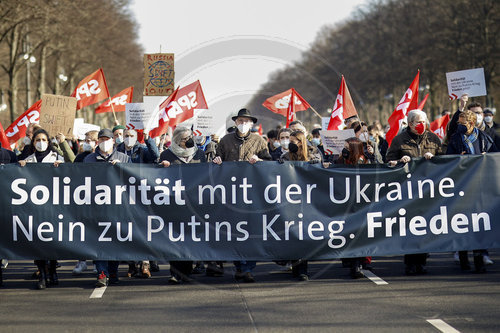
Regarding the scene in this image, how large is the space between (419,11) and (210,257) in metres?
37.4

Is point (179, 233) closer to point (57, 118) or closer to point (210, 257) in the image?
point (210, 257)

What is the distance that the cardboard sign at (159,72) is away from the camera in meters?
15.7

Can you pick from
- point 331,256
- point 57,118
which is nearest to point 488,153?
point 331,256

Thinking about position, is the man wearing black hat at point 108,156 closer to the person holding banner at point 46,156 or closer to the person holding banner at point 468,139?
the person holding banner at point 46,156

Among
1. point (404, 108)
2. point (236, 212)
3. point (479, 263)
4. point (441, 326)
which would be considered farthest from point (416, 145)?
point (404, 108)

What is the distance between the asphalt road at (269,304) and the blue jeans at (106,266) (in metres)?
0.19

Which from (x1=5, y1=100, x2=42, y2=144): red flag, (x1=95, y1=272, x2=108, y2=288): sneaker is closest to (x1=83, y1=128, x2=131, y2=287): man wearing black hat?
(x1=95, y1=272, x2=108, y2=288): sneaker

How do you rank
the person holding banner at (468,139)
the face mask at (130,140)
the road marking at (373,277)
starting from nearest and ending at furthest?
1. the road marking at (373,277)
2. the person holding banner at (468,139)
3. the face mask at (130,140)

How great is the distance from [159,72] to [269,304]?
8552 millimetres

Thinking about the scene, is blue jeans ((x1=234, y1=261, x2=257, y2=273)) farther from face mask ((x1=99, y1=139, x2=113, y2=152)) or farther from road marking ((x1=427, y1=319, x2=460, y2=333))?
road marking ((x1=427, y1=319, x2=460, y2=333))

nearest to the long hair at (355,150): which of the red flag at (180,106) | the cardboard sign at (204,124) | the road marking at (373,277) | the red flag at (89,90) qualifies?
the road marking at (373,277)

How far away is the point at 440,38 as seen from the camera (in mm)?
39312

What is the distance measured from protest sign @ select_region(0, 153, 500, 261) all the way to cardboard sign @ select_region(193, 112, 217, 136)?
6.41 metres

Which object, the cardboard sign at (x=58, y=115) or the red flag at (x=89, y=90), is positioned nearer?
the cardboard sign at (x=58, y=115)
